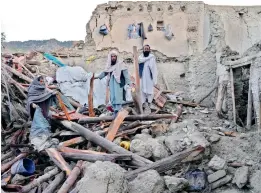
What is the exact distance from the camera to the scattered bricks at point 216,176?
5980 mm

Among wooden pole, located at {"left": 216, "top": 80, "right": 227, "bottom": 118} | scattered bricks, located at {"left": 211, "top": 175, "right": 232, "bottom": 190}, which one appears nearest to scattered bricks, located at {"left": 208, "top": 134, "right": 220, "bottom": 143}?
scattered bricks, located at {"left": 211, "top": 175, "right": 232, "bottom": 190}

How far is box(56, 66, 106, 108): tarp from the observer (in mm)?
10141

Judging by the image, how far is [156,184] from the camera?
5645mm

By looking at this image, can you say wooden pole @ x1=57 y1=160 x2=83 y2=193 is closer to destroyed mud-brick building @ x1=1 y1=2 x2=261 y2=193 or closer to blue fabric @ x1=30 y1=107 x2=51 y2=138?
destroyed mud-brick building @ x1=1 y1=2 x2=261 y2=193

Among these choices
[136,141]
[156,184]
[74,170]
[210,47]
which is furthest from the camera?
[210,47]

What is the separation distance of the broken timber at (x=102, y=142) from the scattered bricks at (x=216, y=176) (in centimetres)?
87

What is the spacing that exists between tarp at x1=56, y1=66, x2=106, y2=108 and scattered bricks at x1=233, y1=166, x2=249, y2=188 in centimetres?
412

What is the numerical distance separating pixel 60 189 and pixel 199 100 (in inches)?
248

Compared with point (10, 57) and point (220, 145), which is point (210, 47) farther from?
point (220, 145)

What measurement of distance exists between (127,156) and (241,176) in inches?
61.7

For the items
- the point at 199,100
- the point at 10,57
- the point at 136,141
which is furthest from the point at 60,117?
the point at 199,100

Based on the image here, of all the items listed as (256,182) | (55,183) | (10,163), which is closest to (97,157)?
(55,183)

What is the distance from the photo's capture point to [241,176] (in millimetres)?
5887

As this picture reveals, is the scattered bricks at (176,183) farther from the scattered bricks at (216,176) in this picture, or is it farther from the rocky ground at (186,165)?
the scattered bricks at (216,176)
